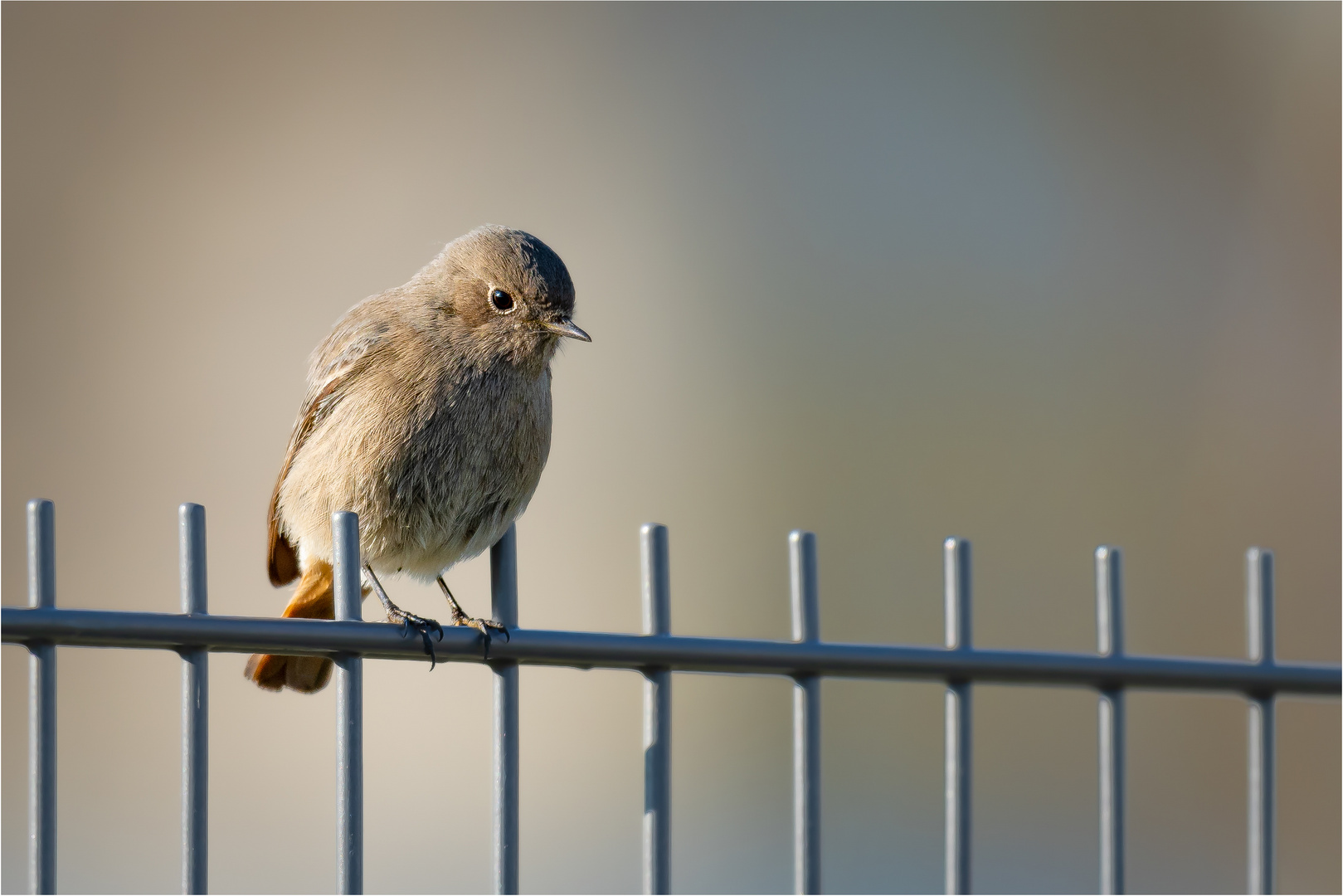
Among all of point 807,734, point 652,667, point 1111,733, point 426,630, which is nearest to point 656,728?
point 652,667

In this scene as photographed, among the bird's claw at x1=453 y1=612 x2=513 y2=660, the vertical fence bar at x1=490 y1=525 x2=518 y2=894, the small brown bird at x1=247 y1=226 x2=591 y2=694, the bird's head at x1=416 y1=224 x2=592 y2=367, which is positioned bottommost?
the vertical fence bar at x1=490 y1=525 x2=518 y2=894

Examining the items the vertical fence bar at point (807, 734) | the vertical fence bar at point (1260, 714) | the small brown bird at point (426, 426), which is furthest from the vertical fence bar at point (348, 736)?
the vertical fence bar at point (1260, 714)

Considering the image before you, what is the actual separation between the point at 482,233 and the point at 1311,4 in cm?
656

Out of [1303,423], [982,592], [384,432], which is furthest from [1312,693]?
[1303,423]

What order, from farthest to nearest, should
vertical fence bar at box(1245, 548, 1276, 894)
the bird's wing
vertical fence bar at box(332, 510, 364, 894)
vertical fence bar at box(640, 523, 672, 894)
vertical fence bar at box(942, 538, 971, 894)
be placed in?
1. the bird's wing
2. vertical fence bar at box(1245, 548, 1276, 894)
3. vertical fence bar at box(942, 538, 971, 894)
4. vertical fence bar at box(640, 523, 672, 894)
5. vertical fence bar at box(332, 510, 364, 894)

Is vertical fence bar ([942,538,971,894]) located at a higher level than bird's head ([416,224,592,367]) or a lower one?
lower

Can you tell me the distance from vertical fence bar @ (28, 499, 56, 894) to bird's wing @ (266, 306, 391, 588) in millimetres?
1232

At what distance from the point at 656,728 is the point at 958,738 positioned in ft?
2.01

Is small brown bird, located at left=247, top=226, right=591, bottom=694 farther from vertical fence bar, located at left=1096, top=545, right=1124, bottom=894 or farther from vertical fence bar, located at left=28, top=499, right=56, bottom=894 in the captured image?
vertical fence bar, located at left=1096, top=545, right=1124, bottom=894

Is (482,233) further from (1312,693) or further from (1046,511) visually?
(1046,511)

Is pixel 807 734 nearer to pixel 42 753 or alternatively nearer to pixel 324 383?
pixel 42 753

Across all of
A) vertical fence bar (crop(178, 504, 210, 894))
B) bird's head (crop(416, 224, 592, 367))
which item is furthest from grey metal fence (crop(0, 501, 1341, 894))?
bird's head (crop(416, 224, 592, 367))

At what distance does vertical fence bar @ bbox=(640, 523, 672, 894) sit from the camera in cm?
229

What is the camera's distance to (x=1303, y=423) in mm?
7691
